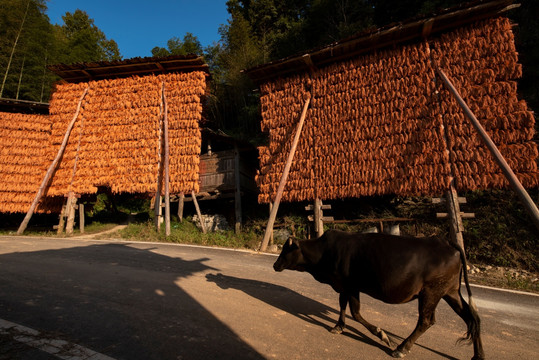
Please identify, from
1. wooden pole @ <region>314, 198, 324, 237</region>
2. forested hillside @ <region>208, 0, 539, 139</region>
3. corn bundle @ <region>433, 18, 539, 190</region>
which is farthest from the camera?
forested hillside @ <region>208, 0, 539, 139</region>

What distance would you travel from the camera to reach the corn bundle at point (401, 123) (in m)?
10.1

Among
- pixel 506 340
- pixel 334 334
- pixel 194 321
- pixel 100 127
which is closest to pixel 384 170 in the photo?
pixel 506 340

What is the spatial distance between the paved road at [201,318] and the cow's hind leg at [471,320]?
0.25 m

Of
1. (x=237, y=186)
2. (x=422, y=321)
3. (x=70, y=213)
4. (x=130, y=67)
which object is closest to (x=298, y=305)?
(x=422, y=321)

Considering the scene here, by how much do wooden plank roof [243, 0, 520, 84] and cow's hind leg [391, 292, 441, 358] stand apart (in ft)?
38.6

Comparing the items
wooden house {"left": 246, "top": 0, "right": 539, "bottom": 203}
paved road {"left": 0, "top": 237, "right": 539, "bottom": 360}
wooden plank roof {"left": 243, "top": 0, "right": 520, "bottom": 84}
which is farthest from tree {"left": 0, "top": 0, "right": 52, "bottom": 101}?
paved road {"left": 0, "top": 237, "right": 539, "bottom": 360}

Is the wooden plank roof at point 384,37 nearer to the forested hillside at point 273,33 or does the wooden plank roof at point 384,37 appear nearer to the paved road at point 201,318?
the forested hillside at point 273,33

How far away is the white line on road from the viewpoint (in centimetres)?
282

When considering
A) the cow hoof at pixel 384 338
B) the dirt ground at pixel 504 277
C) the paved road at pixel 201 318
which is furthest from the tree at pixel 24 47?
the dirt ground at pixel 504 277

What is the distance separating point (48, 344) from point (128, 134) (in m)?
14.9

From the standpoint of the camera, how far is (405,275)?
3457 mm

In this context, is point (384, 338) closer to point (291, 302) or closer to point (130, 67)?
point (291, 302)

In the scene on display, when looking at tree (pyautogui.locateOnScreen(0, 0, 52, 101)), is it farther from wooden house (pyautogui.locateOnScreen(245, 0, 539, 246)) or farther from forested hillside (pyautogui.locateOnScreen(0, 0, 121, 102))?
wooden house (pyautogui.locateOnScreen(245, 0, 539, 246))

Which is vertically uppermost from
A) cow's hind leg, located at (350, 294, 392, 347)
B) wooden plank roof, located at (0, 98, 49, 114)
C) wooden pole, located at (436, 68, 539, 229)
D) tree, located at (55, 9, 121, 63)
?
tree, located at (55, 9, 121, 63)
